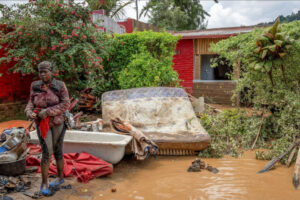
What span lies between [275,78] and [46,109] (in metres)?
5.44

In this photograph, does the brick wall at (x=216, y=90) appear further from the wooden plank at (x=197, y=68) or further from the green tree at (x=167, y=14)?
the green tree at (x=167, y=14)

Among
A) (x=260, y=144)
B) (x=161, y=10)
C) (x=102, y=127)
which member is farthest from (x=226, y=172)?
(x=161, y=10)

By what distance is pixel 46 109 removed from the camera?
3.43m

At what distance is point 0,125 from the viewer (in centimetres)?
756

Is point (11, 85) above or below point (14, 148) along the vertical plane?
above

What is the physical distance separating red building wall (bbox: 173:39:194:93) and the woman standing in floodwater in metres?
9.74

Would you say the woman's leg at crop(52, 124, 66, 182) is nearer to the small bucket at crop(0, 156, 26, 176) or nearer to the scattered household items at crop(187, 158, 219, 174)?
the small bucket at crop(0, 156, 26, 176)

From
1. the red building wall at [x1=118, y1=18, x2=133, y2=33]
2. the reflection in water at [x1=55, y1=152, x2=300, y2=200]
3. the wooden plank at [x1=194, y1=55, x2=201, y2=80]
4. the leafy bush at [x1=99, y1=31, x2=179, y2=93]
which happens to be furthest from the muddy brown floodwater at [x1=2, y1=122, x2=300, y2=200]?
the red building wall at [x1=118, y1=18, x2=133, y2=33]

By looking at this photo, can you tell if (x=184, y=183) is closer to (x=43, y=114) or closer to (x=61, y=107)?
(x=61, y=107)

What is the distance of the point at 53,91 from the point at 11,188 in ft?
5.08

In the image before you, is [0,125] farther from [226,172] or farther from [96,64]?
[226,172]

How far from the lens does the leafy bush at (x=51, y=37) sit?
7008 millimetres

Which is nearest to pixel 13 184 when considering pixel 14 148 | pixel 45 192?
pixel 45 192

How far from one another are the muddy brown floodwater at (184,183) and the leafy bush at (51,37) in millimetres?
3571
